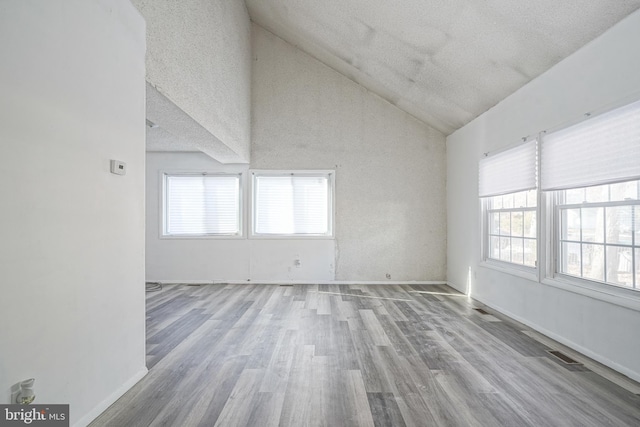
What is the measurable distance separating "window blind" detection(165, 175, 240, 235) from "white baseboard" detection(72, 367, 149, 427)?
3.89m

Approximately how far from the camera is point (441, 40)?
Answer: 383 centimetres

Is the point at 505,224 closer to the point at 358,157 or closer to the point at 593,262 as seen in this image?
the point at 593,262

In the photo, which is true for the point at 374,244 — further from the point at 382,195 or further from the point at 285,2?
the point at 285,2

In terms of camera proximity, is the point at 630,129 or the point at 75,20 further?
the point at 630,129

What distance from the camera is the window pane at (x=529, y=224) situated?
390cm

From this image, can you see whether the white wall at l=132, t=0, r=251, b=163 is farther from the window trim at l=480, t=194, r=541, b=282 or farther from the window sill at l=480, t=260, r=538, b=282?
the window sill at l=480, t=260, r=538, b=282

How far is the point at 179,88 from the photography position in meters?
3.08

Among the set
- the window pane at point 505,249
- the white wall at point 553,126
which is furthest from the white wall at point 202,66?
the window pane at point 505,249

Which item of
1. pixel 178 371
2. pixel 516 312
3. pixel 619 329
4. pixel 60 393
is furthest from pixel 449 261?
pixel 60 393

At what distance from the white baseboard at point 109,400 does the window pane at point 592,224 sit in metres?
3.88

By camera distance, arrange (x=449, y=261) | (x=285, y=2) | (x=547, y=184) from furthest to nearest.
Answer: (x=449, y=261)
(x=285, y=2)
(x=547, y=184)

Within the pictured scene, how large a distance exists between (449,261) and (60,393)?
18.6 ft

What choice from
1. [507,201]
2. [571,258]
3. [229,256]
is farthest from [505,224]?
[229,256]

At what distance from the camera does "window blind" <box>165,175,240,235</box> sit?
249 inches
